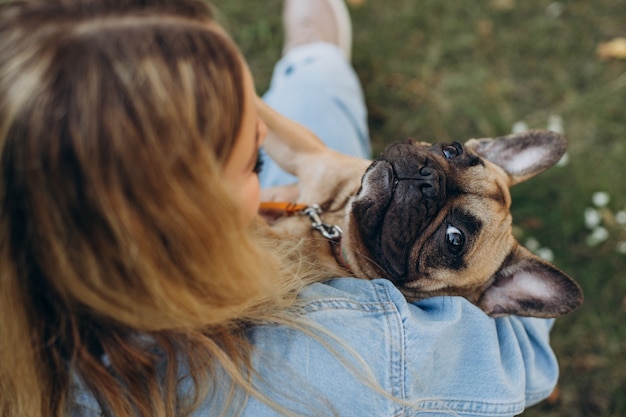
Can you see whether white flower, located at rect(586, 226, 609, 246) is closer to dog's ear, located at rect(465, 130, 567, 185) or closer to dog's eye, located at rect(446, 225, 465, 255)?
dog's ear, located at rect(465, 130, 567, 185)

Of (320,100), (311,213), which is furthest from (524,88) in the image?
(311,213)

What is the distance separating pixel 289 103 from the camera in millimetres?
2963

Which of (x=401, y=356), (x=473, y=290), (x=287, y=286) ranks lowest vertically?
(x=473, y=290)

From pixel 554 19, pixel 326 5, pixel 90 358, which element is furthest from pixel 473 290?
pixel 554 19

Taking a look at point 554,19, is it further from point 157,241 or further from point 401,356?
point 157,241

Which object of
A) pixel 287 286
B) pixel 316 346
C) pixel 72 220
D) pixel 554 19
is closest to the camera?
pixel 72 220

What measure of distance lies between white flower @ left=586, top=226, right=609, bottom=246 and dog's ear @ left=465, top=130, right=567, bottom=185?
3.00 feet

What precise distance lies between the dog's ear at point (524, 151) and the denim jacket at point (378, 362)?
0.98 m

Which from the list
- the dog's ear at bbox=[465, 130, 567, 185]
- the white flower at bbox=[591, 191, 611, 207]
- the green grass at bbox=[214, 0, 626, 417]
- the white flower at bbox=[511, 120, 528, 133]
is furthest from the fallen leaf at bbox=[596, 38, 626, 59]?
the dog's ear at bbox=[465, 130, 567, 185]

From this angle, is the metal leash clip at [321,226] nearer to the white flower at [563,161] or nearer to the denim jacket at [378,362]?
the denim jacket at [378,362]

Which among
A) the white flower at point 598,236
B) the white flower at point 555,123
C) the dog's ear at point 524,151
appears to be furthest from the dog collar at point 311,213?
the white flower at point 555,123

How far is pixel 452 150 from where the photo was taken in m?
2.34

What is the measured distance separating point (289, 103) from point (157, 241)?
1.89m

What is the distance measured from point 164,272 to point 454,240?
128 cm
